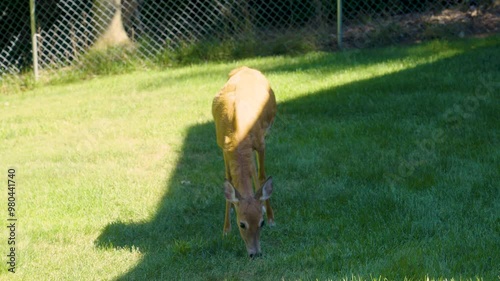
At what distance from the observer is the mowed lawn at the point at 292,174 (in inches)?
230

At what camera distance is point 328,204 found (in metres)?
6.88

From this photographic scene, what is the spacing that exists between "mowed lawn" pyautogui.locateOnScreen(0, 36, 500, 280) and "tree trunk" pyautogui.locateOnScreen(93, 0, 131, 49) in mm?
1662

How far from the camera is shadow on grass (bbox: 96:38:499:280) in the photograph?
5695 mm

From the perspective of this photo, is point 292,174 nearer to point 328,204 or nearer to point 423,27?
point 328,204

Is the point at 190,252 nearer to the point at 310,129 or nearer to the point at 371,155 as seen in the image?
the point at 371,155

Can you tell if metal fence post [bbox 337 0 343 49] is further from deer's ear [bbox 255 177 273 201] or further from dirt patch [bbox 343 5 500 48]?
deer's ear [bbox 255 177 273 201]

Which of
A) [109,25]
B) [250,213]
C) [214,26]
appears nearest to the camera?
[250,213]

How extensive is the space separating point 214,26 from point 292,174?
6.58m

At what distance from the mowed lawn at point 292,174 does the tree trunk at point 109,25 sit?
166cm

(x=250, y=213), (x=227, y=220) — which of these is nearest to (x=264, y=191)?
(x=250, y=213)

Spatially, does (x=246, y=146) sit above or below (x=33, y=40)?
above

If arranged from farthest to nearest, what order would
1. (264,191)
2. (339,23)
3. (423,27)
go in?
1. (423,27)
2. (339,23)
3. (264,191)

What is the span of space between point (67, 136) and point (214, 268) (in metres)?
4.55

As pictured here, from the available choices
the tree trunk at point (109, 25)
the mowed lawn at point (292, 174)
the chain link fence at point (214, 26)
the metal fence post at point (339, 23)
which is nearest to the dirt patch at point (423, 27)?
the chain link fence at point (214, 26)
